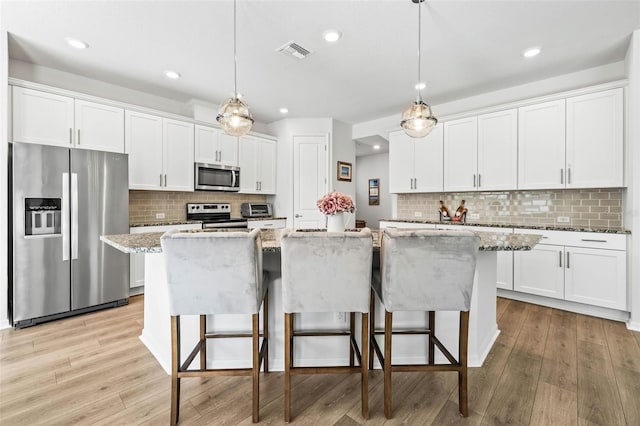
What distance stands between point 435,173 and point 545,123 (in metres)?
1.36

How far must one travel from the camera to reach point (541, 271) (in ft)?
10.4

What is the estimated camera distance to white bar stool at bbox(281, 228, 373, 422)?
1428mm

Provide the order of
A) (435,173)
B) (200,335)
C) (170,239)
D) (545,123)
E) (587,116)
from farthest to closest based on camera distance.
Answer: (435,173), (545,123), (587,116), (200,335), (170,239)

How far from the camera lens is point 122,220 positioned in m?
3.14

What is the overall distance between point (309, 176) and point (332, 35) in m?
2.68

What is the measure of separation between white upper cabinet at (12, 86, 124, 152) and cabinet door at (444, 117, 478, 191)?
4258 millimetres

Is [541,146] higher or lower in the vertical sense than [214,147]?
lower

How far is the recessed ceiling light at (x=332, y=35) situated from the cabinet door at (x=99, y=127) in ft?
8.55

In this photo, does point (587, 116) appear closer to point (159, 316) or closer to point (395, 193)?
point (395, 193)

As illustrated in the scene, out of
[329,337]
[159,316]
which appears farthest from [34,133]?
[329,337]

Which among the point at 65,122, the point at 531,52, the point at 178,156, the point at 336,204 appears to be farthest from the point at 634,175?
the point at 65,122

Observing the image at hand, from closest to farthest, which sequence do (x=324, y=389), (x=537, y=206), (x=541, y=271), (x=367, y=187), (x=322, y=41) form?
(x=324, y=389), (x=322, y=41), (x=541, y=271), (x=537, y=206), (x=367, y=187)

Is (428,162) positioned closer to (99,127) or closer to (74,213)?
(99,127)

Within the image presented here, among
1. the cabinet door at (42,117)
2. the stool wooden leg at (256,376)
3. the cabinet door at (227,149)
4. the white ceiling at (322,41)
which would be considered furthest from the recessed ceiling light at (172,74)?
the stool wooden leg at (256,376)
